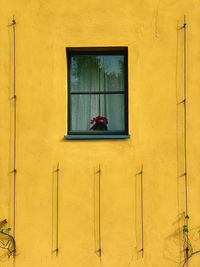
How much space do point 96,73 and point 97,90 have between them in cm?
32

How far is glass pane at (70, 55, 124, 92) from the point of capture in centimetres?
507

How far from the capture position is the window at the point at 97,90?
16.4 feet

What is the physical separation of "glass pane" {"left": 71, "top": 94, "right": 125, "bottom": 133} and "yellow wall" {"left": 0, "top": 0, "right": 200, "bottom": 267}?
0.31 m

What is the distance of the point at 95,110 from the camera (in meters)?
5.07

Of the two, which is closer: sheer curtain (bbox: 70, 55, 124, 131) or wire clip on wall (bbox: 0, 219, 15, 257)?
wire clip on wall (bbox: 0, 219, 15, 257)

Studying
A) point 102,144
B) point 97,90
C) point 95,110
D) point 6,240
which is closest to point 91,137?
point 102,144

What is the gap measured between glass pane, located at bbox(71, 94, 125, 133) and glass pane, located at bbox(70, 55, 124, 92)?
17 cm

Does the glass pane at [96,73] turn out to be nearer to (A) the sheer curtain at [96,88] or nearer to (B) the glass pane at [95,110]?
(A) the sheer curtain at [96,88]

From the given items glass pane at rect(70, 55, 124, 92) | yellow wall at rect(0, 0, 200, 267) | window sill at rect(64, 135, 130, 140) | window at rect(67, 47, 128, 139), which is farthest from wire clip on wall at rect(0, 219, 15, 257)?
glass pane at rect(70, 55, 124, 92)

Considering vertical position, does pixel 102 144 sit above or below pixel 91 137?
below

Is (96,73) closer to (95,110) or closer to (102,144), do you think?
(95,110)

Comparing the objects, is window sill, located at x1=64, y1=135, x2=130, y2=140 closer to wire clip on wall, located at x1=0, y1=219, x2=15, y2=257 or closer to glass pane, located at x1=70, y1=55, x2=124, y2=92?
→ glass pane, located at x1=70, y1=55, x2=124, y2=92

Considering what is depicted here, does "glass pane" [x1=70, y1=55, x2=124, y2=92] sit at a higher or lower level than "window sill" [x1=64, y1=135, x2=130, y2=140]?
higher

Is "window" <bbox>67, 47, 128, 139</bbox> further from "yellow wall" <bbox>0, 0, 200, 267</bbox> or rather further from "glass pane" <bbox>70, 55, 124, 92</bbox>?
"yellow wall" <bbox>0, 0, 200, 267</bbox>
